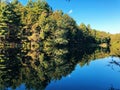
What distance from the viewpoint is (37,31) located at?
7881 cm

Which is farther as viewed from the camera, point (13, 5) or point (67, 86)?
point (13, 5)

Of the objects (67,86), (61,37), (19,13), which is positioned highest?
(19,13)

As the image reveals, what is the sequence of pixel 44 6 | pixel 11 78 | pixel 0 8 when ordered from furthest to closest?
pixel 44 6
pixel 0 8
pixel 11 78

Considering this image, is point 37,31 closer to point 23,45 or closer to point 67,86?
point 23,45

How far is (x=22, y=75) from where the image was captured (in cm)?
3198

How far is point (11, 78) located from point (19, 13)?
2190 inches

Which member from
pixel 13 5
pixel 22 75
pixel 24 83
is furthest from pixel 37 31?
pixel 24 83

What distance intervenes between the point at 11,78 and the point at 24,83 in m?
3.03

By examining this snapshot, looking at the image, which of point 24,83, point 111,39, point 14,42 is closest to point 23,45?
point 14,42

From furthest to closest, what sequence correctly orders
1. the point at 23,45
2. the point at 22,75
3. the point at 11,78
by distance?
the point at 23,45
the point at 22,75
the point at 11,78

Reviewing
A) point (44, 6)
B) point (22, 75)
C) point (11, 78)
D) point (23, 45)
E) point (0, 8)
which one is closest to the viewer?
A: point (11, 78)

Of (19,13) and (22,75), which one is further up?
(19,13)

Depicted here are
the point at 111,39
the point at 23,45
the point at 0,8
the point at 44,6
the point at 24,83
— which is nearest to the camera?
the point at 24,83

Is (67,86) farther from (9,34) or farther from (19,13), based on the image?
(19,13)
